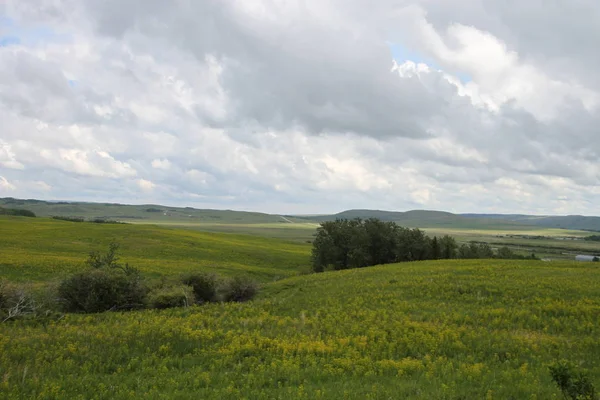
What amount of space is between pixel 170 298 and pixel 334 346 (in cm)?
1364

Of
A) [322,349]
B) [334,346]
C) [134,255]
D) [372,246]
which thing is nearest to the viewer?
[322,349]

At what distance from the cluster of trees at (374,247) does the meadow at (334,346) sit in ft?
118

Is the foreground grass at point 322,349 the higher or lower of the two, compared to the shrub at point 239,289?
→ higher

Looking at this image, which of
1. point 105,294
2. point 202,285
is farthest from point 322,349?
point 202,285

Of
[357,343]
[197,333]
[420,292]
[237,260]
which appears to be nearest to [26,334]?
[197,333]

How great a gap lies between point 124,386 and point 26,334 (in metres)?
8.11

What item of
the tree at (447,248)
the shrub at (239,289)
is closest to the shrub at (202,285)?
the shrub at (239,289)

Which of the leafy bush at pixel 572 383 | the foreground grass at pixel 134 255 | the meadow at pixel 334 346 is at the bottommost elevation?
the foreground grass at pixel 134 255

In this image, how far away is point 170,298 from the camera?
83.6 ft

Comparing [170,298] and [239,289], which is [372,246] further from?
[170,298]

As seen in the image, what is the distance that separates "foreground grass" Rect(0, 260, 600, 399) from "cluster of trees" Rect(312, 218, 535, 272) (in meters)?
39.6

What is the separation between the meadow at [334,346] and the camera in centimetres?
1105

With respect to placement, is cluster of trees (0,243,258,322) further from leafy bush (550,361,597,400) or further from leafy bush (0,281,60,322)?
leafy bush (550,361,597,400)

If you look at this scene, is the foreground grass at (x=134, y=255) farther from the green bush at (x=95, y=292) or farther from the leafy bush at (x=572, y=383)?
the leafy bush at (x=572, y=383)
